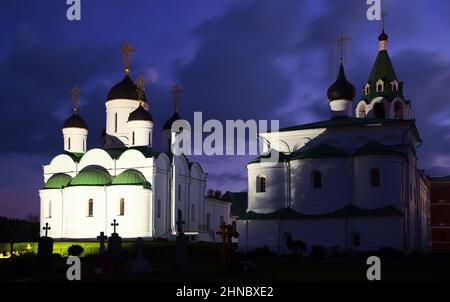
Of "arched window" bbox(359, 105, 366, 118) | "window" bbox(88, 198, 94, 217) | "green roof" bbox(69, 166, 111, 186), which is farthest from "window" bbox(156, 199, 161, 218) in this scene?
"arched window" bbox(359, 105, 366, 118)

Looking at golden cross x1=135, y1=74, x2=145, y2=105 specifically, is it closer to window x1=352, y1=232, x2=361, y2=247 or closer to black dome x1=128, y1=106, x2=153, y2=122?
black dome x1=128, y1=106, x2=153, y2=122

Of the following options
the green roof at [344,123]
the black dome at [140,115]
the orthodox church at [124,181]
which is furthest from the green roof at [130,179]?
the green roof at [344,123]

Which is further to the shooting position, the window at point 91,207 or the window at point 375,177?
the window at point 91,207

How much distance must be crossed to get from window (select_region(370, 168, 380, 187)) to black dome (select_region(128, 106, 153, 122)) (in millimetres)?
18684

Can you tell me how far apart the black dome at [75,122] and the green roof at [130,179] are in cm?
814

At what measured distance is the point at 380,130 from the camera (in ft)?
130

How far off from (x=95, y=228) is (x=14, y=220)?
1733 centimetres

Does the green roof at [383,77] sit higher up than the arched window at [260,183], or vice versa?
the green roof at [383,77]

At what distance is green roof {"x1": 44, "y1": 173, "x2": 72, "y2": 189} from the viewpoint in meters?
47.3

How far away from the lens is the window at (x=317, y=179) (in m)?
38.4

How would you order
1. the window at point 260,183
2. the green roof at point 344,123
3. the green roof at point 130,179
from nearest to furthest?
the green roof at point 344,123 < the window at point 260,183 < the green roof at point 130,179

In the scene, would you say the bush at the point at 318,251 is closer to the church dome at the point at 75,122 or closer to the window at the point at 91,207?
the window at the point at 91,207

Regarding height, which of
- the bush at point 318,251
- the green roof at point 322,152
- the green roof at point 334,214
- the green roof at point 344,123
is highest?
the green roof at point 344,123

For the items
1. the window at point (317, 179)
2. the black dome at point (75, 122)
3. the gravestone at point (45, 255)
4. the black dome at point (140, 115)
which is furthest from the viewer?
the black dome at point (75, 122)
